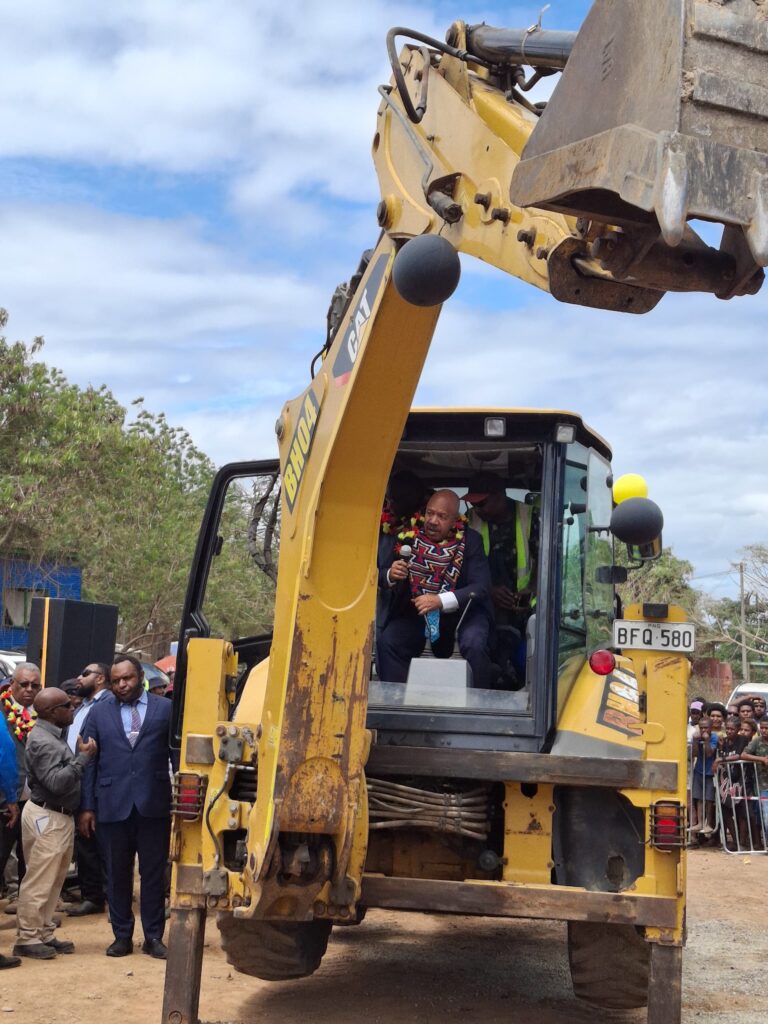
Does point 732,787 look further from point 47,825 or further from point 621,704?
point 621,704

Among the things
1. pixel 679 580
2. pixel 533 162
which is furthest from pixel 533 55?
pixel 679 580

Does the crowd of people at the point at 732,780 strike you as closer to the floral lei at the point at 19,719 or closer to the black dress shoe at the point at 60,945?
the floral lei at the point at 19,719

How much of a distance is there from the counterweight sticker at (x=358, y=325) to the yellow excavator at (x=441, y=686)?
0.02m

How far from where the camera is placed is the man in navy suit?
7926 mm

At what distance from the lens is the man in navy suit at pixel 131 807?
26.0 ft

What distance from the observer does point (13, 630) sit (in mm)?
33906

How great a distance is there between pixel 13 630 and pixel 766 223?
32.8 m

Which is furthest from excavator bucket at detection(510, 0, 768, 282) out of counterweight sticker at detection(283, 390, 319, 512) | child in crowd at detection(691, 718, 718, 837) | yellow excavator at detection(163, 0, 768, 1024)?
child in crowd at detection(691, 718, 718, 837)

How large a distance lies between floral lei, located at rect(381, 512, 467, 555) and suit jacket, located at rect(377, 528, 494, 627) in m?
0.04

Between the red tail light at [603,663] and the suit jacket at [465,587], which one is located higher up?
the suit jacket at [465,587]

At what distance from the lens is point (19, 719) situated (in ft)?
31.5

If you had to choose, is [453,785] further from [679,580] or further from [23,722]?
[679,580]

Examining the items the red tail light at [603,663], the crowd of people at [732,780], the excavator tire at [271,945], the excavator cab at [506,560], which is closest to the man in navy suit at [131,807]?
the excavator cab at [506,560]

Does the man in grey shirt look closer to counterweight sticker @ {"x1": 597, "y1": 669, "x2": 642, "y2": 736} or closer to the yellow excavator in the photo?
the yellow excavator
